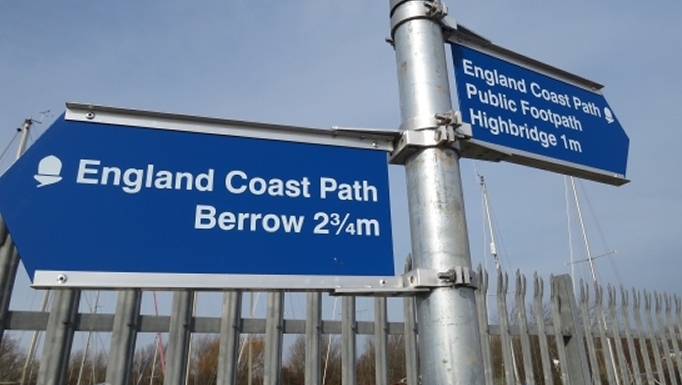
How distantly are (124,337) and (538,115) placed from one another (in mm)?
2951

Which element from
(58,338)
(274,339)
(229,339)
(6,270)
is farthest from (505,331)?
(6,270)

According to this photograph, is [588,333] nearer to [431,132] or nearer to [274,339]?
[274,339]

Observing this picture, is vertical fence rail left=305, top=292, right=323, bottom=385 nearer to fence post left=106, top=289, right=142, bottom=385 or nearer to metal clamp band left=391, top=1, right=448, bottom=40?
fence post left=106, top=289, right=142, bottom=385

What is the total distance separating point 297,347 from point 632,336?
4971 mm

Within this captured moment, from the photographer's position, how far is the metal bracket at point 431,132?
1824 millimetres

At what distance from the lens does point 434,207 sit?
1.73m

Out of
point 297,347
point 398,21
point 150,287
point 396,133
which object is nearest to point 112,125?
point 150,287

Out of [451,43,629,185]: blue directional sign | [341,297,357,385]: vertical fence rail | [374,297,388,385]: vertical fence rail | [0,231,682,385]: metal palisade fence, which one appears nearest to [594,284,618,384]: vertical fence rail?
[0,231,682,385]: metal palisade fence

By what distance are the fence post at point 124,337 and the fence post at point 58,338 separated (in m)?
0.26

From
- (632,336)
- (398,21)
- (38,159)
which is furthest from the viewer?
(632,336)

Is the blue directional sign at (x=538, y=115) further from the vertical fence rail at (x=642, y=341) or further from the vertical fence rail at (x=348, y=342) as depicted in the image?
the vertical fence rail at (x=642, y=341)

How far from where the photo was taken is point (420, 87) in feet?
6.30

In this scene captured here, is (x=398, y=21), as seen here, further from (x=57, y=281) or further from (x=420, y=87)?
(x=57, y=281)

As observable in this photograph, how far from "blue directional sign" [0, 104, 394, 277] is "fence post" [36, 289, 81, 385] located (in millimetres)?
1829
